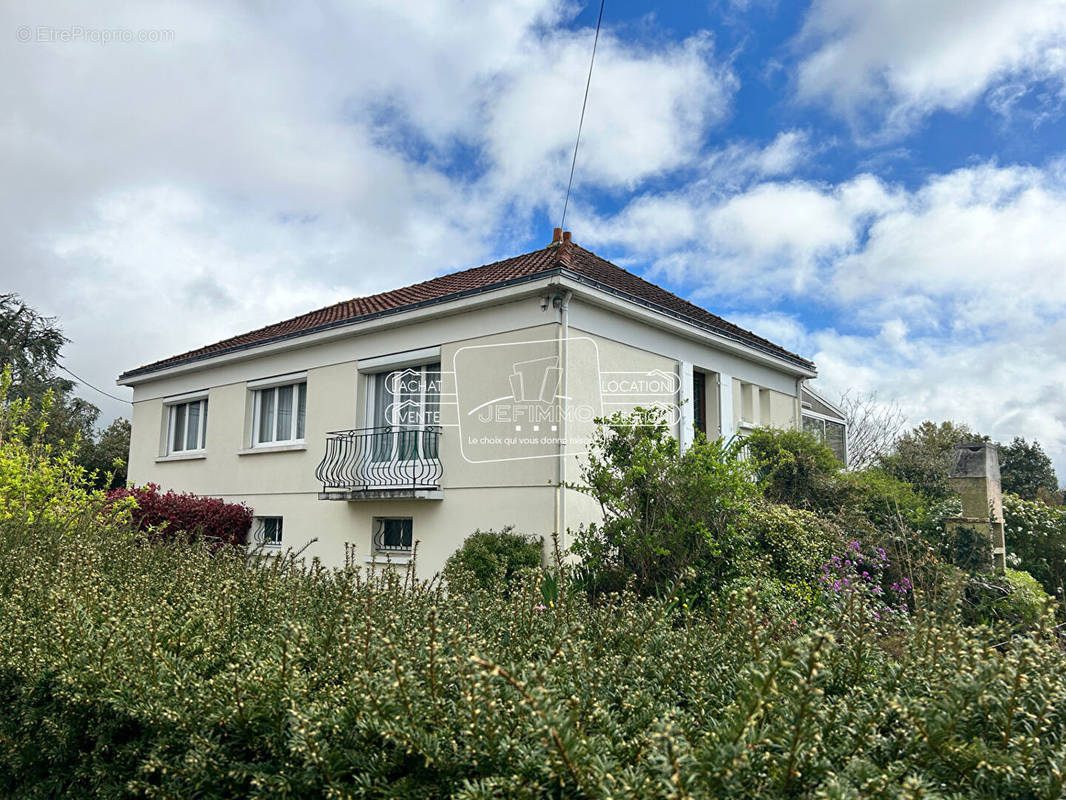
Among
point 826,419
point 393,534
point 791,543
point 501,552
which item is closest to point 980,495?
point 791,543

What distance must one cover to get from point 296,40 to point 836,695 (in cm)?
858

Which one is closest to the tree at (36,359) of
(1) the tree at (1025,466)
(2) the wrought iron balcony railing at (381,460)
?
(2) the wrought iron balcony railing at (381,460)

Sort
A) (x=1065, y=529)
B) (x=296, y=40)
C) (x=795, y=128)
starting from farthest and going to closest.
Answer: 1. (x=1065, y=529)
2. (x=795, y=128)
3. (x=296, y=40)

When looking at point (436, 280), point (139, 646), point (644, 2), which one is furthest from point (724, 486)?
point (436, 280)

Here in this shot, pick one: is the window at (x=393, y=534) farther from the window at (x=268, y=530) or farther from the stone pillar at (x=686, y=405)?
the stone pillar at (x=686, y=405)

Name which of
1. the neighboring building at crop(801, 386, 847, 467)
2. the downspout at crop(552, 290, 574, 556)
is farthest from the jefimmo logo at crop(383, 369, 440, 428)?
the neighboring building at crop(801, 386, 847, 467)

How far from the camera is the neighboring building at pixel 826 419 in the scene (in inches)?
703

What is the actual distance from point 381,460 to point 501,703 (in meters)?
10.3

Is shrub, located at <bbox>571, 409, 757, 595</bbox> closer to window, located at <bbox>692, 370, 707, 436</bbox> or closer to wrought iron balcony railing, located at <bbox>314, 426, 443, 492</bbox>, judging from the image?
wrought iron balcony railing, located at <bbox>314, 426, 443, 492</bbox>

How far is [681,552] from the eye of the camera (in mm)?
7750

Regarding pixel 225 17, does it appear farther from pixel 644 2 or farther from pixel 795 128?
pixel 795 128

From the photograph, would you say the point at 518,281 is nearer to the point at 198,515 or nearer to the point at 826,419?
the point at 198,515

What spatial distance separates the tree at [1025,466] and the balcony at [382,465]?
32.8 m

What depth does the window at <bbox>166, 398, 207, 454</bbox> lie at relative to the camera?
54.4ft
